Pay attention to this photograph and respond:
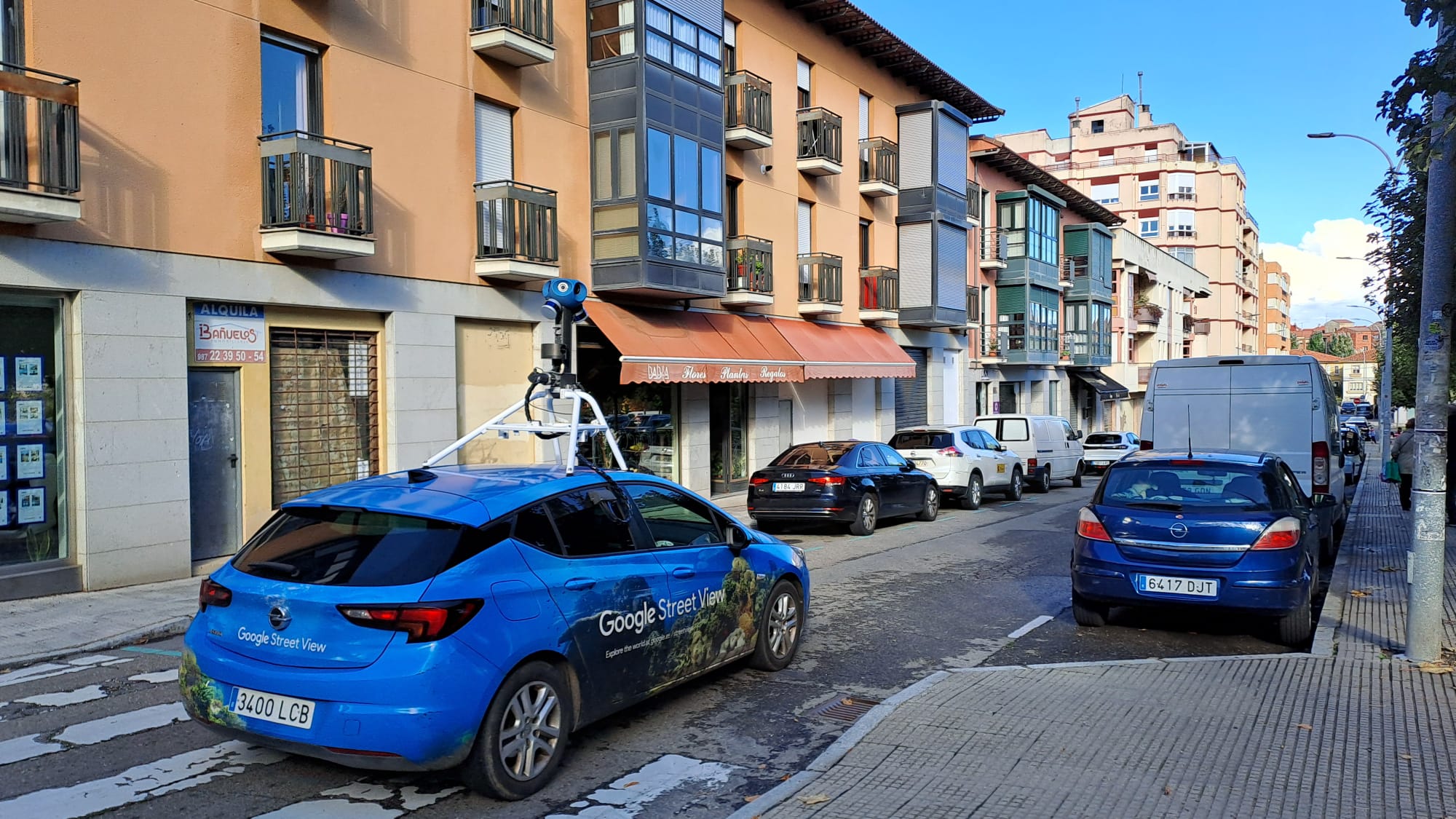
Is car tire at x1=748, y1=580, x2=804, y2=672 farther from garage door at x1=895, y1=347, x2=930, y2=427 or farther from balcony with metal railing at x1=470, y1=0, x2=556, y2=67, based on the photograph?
garage door at x1=895, y1=347, x2=930, y2=427

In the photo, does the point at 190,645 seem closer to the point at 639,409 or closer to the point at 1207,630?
the point at 1207,630

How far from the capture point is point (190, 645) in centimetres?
484

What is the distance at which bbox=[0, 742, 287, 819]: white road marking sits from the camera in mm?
4539

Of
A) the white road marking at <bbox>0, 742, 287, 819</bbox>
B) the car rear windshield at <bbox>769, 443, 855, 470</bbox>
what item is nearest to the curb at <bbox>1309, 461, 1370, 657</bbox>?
the car rear windshield at <bbox>769, 443, 855, 470</bbox>

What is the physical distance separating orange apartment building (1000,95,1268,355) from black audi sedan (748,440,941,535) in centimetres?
5902

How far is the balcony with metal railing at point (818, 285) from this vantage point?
76.3 ft

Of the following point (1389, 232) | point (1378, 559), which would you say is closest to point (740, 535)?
point (1378, 559)

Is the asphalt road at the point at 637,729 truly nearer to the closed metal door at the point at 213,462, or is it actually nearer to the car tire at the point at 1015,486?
the closed metal door at the point at 213,462

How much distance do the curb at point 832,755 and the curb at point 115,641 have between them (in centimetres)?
545

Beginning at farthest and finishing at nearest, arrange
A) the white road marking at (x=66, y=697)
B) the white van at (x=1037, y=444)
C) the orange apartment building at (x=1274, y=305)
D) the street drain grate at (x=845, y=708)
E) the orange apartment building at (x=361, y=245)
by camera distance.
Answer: the orange apartment building at (x=1274, y=305)
the white van at (x=1037, y=444)
the orange apartment building at (x=361, y=245)
the white road marking at (x=66, y=697)
the street drain grate at (x=845, y=708)

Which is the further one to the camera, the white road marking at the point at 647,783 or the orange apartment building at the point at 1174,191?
the orange apartment building at the point at 1174,191

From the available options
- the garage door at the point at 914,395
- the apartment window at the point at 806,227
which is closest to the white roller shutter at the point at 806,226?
the apartment window at the point at 806,227

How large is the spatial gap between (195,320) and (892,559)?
878 cm

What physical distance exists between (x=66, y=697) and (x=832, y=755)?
16.6ft
